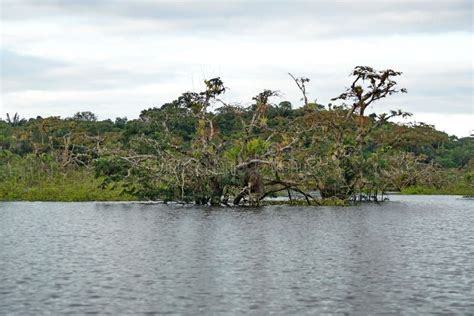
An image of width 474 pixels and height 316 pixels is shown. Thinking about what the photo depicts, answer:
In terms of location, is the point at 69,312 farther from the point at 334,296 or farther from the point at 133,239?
the point at 133,239

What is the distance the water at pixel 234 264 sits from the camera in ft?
74.9

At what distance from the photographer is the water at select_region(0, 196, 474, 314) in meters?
22.8

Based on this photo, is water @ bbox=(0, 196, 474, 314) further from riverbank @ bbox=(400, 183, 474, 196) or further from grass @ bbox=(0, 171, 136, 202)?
riverbank @ bbox=(400, 183, 474, 196)

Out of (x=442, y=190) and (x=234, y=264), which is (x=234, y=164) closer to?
(x=234, y=264)

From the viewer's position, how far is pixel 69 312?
2114cm

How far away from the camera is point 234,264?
1213 inches

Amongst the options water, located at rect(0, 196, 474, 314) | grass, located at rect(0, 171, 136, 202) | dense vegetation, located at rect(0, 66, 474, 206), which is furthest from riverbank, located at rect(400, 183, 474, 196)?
water, located at rect(0, 196, 474, 314)

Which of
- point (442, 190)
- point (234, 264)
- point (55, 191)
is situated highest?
point (442, 190)

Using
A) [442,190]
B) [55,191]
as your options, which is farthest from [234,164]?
[442,190]

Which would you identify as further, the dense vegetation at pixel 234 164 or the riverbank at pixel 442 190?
the riverbank at pixel 442 190

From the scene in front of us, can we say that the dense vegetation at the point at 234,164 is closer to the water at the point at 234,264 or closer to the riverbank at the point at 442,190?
the water at the point at 234,264

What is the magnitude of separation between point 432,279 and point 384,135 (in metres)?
84.4

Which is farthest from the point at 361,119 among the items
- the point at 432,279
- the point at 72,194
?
the point at 432,279

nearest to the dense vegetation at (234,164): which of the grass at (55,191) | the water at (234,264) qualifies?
the grass at (55,191)
